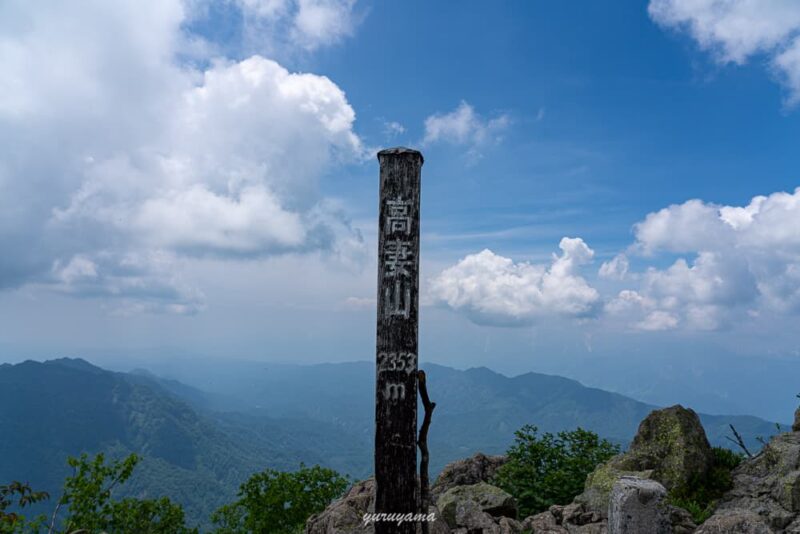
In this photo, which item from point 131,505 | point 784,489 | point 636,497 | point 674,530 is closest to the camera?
point 636,497

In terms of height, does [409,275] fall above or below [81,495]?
above

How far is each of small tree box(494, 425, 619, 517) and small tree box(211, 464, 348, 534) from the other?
14.0 meters

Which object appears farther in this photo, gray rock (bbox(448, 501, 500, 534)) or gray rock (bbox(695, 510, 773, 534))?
gray rock (bbox(448, 501, 500, 534))

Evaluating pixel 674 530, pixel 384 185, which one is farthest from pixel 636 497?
pixel 384 185

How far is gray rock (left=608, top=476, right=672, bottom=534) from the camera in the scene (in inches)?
358

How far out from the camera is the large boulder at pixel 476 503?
12203mm

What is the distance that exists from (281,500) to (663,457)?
22.0 metres

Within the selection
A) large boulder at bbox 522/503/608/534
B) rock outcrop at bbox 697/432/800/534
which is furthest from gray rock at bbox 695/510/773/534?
large boulder at bbox 522/503/608/534

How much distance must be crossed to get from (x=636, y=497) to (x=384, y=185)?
23.9 ft

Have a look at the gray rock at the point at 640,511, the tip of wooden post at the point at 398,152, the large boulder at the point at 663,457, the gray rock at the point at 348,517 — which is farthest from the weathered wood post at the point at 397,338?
the large boulder at the point at 663,457

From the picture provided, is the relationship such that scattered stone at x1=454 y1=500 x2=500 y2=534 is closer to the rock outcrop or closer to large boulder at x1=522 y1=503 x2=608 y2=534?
large boulder at x1=522 y1=503 x2=608 y2=534

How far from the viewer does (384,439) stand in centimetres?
848

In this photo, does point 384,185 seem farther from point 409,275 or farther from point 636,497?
point 636,497

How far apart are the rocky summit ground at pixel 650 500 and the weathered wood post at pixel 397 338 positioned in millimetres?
3165
